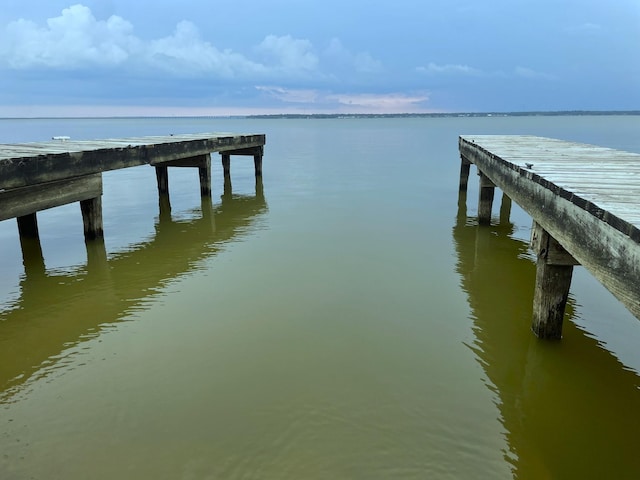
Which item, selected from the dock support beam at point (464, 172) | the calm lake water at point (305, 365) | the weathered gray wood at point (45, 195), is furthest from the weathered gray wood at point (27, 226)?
the dock support beam at point (464, 172)

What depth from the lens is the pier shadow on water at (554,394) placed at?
367 cm

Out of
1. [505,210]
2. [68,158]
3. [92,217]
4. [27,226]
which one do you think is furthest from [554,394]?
[27,226]

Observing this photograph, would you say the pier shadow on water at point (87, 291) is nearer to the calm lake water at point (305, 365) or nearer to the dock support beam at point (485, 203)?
the calm lake water at point (305, 365)

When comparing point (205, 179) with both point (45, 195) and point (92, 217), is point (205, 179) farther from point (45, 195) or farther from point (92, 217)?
point (45, 195)

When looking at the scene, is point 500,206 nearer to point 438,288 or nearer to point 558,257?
point 438,288

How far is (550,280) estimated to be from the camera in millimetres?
5129

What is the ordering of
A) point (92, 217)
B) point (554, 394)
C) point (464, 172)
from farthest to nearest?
point (464, 172) → point (92, 217) → point (554, 394)

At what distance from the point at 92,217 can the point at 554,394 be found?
8.88 metres

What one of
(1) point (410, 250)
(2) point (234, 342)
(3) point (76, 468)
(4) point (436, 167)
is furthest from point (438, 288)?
(4) point (436, 167)

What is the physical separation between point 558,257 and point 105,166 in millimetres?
8122

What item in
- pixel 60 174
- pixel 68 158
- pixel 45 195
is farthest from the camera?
pixel 68 158

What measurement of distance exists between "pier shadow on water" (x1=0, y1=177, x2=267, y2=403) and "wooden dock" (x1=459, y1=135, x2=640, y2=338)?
521cm

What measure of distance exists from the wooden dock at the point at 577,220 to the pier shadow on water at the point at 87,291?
17.1 feet

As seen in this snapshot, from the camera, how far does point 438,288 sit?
7516 mm
